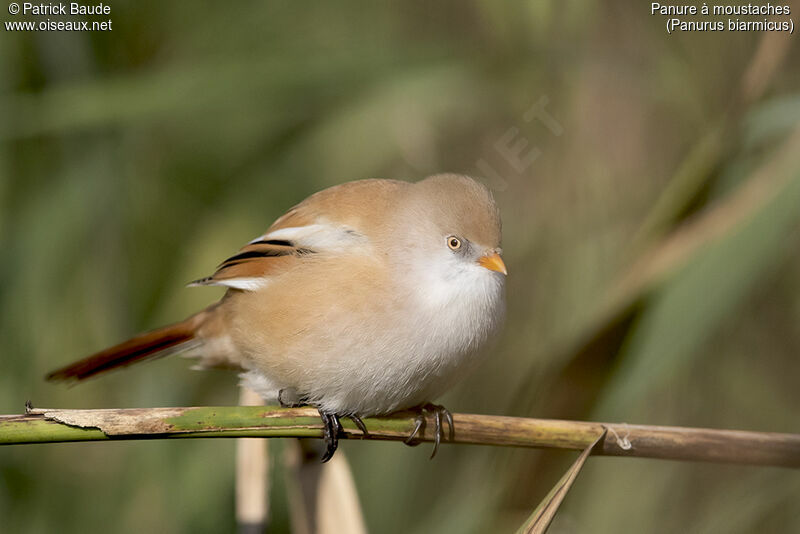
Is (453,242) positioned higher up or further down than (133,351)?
higher up

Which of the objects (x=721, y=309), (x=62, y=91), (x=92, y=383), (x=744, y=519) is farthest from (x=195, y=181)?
(x=744, y=519)

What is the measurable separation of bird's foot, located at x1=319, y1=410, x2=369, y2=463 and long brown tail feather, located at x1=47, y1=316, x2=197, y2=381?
0.66 meters

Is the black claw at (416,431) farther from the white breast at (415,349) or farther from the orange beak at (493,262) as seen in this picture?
the orange beak at (493,262)

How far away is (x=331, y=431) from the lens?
200cm

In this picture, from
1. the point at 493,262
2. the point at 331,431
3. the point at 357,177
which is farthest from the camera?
the point at 357,177

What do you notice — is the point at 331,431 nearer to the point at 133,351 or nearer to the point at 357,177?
the point at 133,351

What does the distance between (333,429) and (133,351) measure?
2.45ft

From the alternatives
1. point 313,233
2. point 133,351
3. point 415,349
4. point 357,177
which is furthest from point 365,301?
point 357,177

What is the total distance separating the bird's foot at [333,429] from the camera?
6.54 ft

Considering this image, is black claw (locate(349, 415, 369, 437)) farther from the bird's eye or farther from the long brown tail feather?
the long brown tail feather

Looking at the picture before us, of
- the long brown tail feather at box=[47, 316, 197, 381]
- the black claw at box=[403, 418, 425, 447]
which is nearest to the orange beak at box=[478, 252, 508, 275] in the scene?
the black claw at box=[403, 418, 425, 447]

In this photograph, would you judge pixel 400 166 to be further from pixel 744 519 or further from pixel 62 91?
pixel 744 519

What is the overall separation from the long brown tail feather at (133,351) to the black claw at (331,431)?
66 centimetres

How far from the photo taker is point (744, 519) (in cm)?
235
